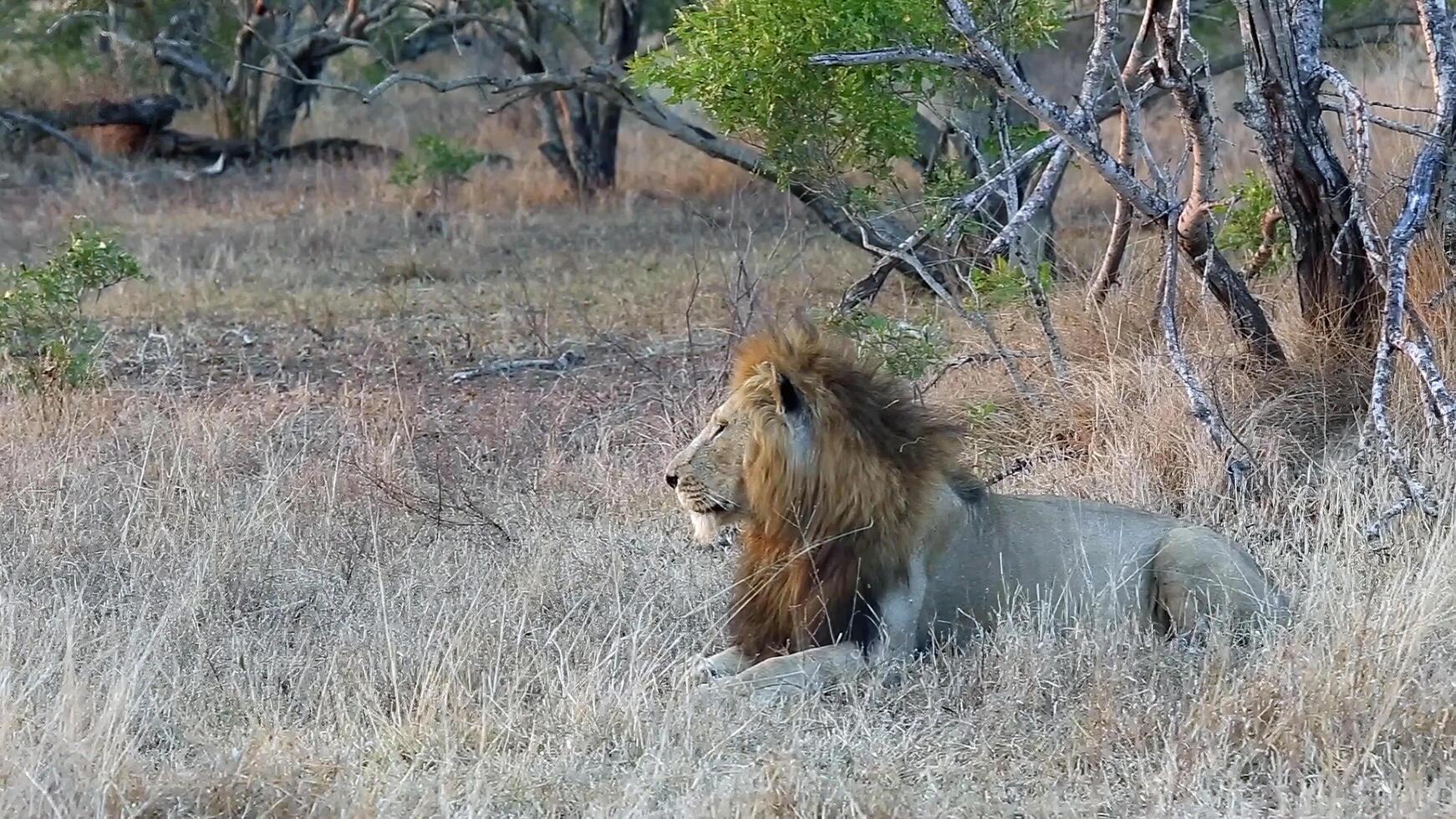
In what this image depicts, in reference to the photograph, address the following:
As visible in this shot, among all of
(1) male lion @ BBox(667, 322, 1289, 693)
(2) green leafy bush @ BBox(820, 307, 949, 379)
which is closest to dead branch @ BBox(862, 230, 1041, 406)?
(2) green leafy bush @ BBox(820, 307, 949, 379)

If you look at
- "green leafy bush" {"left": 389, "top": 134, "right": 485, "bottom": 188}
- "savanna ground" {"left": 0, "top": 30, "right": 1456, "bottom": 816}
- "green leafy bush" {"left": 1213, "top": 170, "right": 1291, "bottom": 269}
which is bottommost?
"green leafy bush" {"left": 389, "top": 134, "right": 485, "bottom": 188}

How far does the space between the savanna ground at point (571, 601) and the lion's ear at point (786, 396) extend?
731 millimetres

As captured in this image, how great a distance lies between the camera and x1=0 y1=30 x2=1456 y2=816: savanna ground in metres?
3.91

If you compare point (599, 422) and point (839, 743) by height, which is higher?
point (839, 743)

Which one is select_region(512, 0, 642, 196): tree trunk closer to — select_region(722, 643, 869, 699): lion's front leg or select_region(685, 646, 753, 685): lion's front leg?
select_region(685, 646, 753, 685): lion's front leg

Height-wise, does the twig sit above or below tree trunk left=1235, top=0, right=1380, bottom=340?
below

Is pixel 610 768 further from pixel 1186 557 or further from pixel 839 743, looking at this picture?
pixel 1186 557

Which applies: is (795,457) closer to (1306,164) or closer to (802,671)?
(802,671)

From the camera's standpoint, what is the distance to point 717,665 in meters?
4.84

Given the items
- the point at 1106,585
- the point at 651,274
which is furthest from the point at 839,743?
the point at 651,274

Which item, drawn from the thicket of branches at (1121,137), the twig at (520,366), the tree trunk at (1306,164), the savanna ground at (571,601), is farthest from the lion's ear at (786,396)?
the twig at (520,366)

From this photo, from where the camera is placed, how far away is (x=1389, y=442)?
554 centimetres

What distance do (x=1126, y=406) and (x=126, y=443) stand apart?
393cm

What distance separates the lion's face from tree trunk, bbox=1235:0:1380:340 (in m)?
2.58
